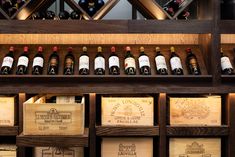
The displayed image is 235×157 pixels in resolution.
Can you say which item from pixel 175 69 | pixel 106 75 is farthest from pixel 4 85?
pixel 175 69

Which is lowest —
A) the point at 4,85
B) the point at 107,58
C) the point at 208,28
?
the point at 4,85

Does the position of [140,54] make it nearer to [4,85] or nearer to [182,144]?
[182,144]

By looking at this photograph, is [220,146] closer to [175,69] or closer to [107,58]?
[175,69]

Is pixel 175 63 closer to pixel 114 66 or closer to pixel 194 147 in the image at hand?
pixel 114 66

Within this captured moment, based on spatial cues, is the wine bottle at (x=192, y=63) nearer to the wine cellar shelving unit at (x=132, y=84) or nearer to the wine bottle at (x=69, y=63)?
the wine cellar shelving unit at (x=132, y=84)

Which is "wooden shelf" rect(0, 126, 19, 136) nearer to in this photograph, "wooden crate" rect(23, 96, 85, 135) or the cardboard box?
the cardboard box

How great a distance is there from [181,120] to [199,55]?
1.69 ft

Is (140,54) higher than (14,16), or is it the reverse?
(14,16)

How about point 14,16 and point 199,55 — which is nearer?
point 14,16

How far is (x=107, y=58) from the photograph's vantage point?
2451 mm

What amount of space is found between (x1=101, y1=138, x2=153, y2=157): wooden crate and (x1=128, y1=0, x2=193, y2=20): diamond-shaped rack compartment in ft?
2.60

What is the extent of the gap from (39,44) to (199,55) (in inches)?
43.3

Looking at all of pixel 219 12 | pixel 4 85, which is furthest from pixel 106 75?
pixel 219 12

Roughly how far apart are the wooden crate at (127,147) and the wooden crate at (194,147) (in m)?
0.15
